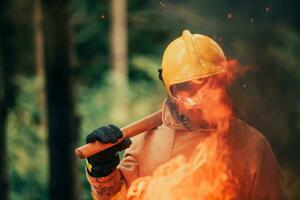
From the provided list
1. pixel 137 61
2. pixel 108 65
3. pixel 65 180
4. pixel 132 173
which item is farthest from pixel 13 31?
pixel 132 173

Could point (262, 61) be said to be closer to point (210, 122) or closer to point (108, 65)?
point (210, 122)

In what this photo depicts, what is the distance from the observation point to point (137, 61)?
55.2 ft

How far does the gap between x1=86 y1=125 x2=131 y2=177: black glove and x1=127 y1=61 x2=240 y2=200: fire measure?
35 centimetres

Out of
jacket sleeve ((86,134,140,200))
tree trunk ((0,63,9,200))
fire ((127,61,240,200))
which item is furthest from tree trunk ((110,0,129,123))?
fire ((127,61,240,200))

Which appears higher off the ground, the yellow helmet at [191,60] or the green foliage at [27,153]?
the yellow helmet at [191,60]

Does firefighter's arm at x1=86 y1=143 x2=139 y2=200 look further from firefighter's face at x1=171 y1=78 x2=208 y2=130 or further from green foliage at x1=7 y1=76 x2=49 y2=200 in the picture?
green foliage at x1=7 y1=76 x2=49 y2=200

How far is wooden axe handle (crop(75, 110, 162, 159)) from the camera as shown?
4.79 meters

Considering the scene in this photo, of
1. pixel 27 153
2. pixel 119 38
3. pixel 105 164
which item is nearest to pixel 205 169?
pixel 105 164

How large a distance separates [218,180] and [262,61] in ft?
15.8

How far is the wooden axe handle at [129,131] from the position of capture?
4.79 m

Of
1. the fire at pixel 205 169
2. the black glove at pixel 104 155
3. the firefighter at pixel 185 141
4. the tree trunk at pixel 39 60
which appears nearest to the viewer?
the black glove at pixel 104 155

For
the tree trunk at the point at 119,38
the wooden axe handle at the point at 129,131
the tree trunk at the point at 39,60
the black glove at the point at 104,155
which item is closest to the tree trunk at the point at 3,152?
the tree trunk at the point at 39,60

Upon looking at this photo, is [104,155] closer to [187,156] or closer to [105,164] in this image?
[105,164]

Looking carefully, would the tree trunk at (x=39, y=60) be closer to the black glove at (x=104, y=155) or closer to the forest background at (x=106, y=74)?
the forest background at (x=106, y=74)
